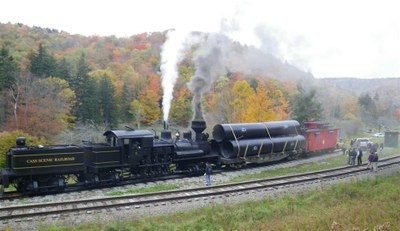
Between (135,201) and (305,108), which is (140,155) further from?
(305,108)

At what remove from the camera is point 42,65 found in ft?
167

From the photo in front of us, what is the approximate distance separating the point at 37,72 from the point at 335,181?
44115 mm

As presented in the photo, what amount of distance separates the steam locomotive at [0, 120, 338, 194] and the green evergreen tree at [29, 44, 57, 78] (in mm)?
34626

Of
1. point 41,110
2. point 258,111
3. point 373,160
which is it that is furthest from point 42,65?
point 373,160

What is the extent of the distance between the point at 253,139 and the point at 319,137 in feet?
34.0

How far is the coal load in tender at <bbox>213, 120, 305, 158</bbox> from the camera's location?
24062 millimetres

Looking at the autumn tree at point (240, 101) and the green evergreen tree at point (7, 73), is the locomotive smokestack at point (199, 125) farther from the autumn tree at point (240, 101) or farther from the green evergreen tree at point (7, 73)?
the green evergreen tree at point (7, 73)

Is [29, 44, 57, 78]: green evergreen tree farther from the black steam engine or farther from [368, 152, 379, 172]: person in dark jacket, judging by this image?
[368, 152, 379, 172]: person in dark jacket

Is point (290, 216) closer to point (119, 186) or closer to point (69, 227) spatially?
point (69, 227)

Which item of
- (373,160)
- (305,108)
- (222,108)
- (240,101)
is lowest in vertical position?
(373,160)

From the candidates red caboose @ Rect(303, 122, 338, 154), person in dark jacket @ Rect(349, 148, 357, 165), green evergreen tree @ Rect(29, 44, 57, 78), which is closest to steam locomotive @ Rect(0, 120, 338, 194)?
red caboose @ Rect(303, 122, 338, 154)

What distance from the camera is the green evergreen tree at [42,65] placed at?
50.4m

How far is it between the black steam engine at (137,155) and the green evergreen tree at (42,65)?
33.6 metres

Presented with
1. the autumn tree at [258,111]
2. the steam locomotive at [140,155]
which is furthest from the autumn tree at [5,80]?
the autumn tree at [258,111]
